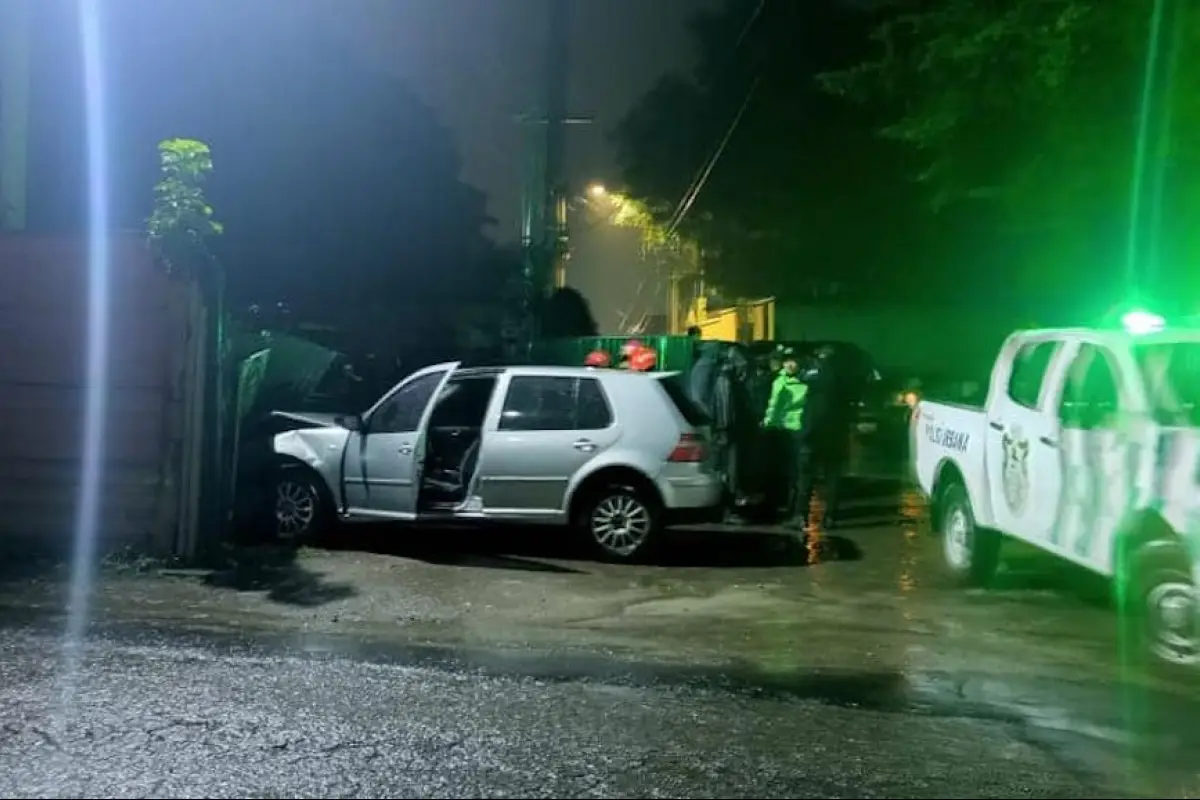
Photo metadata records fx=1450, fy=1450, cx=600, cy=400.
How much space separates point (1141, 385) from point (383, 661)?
4.52 m

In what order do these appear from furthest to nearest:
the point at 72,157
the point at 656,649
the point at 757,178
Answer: the point at 757,178
the point at 72,157
the point at 656,649

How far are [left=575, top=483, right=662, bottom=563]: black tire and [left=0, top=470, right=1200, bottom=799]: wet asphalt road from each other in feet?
1.02

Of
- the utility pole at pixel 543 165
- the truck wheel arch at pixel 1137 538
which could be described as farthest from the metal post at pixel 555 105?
the truck wheel arch at pixel 1137 538

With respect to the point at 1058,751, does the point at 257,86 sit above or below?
above

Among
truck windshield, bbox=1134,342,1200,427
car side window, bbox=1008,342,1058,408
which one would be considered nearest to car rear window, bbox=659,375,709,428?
car side window, bbox=1008,342,1058,408

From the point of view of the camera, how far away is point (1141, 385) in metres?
8.29

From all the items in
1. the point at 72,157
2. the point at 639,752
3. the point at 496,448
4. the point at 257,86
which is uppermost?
the point at 257,86

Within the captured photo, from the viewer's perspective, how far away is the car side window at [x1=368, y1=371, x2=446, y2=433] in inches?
458

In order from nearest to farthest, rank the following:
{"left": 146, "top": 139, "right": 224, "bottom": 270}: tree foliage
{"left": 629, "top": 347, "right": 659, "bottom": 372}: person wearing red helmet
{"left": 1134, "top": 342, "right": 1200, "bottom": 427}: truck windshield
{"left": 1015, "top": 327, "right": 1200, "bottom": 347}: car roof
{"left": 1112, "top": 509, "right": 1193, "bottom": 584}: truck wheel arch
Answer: {"left": 1112, "top": 509, "right": 1193, "bottom": 584}: truck wheel arch, {"left": 1134, "top": 342, "right": 1200, "bottom": 427}: truck windshield, {"left": 1015, "top": 327, "right": 1200, "bottom": 347}: car roof, {"left": 146, "top": 139, "right": 224, "bottom": 270}: tree foliage, {"left": 629, "top": 347, "right": 659, "bottom": 372}: person wearing red helmet

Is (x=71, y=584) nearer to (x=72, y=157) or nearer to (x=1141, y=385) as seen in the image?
(x=1141, y=385)

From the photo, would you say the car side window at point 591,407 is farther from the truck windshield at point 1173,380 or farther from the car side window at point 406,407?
the truck windshield at point 1173,380

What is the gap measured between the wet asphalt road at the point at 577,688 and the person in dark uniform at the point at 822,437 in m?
2.27

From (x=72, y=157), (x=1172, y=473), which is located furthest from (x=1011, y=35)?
(x=72, y=157)

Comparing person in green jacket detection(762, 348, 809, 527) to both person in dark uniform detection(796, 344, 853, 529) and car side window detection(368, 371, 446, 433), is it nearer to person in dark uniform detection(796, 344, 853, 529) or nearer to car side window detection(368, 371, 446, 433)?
person in dark uniform detection(796, 344, 853, 529)
